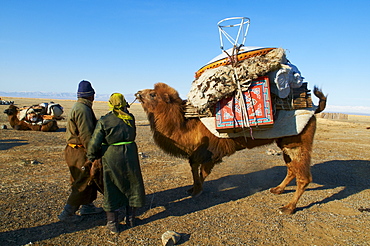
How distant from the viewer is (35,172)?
6.66 metres

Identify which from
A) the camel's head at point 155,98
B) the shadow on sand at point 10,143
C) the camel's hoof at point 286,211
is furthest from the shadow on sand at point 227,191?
the shadow on sand at point 10,143

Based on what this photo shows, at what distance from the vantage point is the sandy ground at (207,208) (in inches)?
150

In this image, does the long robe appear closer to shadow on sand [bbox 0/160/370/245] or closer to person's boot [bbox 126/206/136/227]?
person's boot [bbox 126/206/136/227]

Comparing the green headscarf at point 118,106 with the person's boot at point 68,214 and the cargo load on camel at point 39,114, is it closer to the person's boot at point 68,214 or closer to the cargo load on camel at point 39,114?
the person's boot at point 68,214

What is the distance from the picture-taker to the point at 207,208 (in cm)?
491

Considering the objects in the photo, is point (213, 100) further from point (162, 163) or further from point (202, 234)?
point (162, 163)

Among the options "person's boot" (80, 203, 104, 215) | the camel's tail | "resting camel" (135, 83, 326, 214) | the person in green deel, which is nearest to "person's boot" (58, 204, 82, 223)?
"person's boot" (80, 203, 104, 215)

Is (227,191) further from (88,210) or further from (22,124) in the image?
(22,124)

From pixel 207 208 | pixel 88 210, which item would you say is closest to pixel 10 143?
pixel 88 210

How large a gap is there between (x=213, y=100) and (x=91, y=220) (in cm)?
288

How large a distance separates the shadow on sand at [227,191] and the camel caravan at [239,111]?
0.50 metres

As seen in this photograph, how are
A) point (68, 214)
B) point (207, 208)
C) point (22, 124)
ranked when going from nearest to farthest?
point (68, 214) < point (207, 208) < point (22, 124)

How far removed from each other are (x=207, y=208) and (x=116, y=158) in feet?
6.75

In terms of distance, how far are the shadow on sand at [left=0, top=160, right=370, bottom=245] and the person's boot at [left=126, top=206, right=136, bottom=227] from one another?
0.67ft
